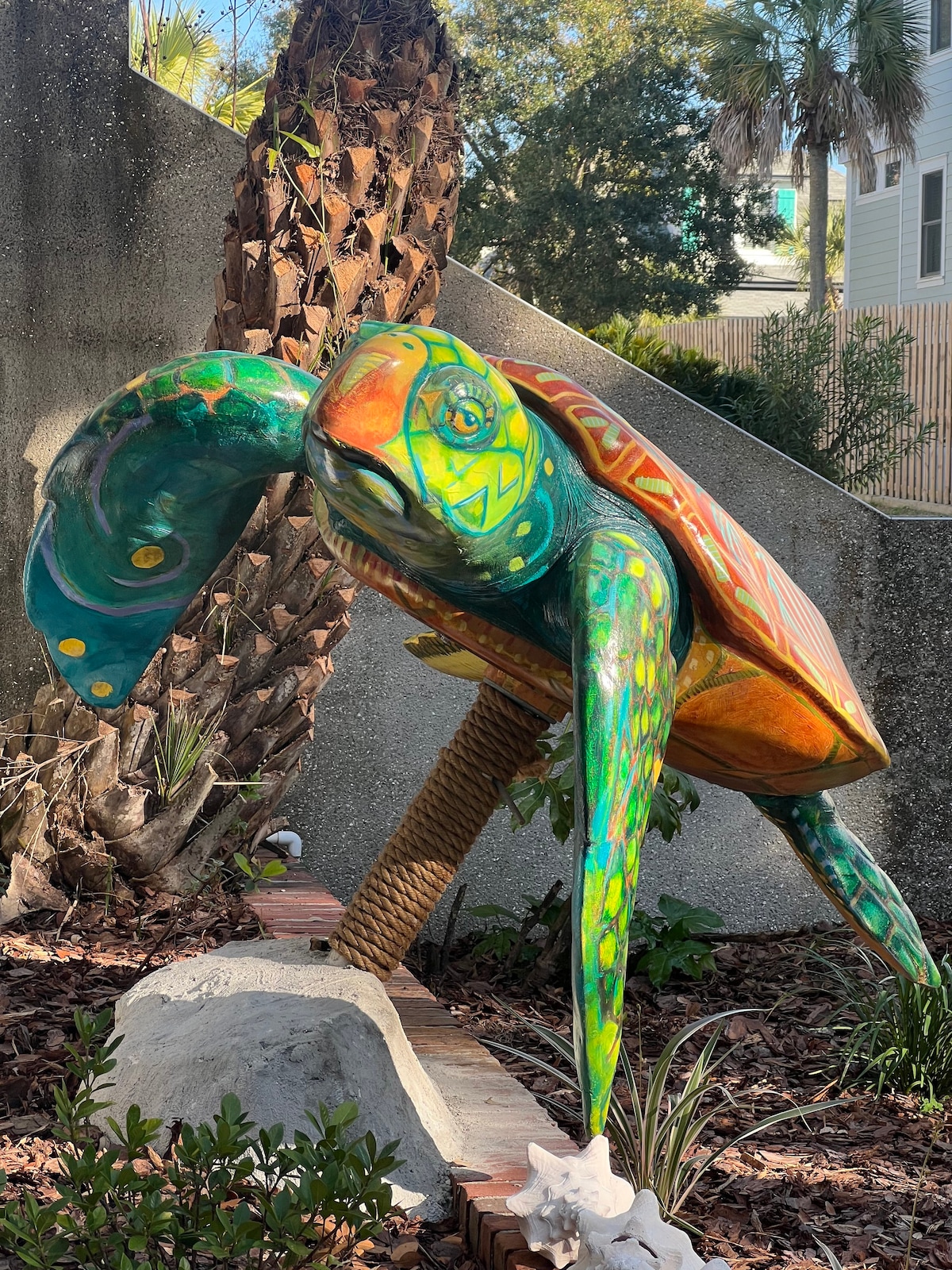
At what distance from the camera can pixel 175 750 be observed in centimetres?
325

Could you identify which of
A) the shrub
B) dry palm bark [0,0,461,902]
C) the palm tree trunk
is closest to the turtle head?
dry palm bark [0,0,461,902]

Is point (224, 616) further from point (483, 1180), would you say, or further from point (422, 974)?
point (483, 1180)

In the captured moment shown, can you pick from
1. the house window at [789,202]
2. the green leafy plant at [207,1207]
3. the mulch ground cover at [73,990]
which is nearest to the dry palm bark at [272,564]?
the mulch ground cover at [73,990]

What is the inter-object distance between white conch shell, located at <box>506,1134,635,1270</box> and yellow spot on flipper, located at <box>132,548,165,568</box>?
1073 millimetres

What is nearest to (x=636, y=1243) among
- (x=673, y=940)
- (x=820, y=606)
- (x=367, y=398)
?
(x=367, y=398)

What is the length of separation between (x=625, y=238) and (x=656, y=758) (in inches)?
875

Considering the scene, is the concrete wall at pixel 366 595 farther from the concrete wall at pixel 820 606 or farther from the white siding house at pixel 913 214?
the white siding house at pixel 913 214

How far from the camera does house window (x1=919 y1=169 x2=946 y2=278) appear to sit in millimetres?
18297

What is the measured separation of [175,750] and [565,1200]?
1913 mm

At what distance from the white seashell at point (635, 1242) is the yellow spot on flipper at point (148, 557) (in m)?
1.18

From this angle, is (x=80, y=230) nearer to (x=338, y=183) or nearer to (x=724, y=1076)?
(x=338, y=183)

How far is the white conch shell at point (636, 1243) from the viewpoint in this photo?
154 cm

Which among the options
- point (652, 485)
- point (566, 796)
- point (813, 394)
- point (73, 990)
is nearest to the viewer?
point (652, 485)

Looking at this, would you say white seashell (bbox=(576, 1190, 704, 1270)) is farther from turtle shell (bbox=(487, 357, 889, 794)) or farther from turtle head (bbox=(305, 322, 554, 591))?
turtle head (bbox=(305, 322, 554, 591))
